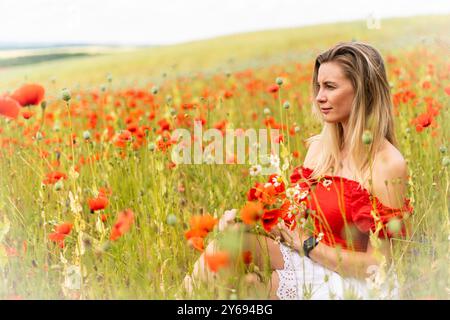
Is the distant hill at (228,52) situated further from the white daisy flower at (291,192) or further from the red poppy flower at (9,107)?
the white daisy flower at (291,192)

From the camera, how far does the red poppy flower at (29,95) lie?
1379mm

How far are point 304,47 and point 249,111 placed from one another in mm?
1198

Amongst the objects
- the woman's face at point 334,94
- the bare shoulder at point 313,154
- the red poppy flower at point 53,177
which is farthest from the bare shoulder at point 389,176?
the red poppy flower at point 53,177

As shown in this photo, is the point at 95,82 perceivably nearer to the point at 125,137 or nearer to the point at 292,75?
the point at 292,75

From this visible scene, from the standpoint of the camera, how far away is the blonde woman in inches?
51.7

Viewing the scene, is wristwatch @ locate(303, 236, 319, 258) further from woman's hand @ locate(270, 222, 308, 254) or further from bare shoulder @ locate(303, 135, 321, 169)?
bare shoulder @ locate(303, 135, 321, 169)

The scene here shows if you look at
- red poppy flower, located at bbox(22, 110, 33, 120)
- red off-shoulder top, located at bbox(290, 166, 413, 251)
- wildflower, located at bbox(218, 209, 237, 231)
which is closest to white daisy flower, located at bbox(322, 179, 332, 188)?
red off-shoulder top, located at bbox(290, 166, 413, 251)

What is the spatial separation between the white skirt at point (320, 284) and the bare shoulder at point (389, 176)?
162 millimetres

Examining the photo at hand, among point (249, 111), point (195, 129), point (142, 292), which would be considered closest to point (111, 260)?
point (142, 292)

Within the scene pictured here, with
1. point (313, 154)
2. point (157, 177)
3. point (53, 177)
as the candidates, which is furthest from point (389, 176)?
point (53, 177)

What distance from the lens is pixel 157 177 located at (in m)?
1.66

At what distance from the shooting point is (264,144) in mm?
1924

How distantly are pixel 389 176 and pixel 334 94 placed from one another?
22cm

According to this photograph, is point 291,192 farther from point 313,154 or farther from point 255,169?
point 313,154
